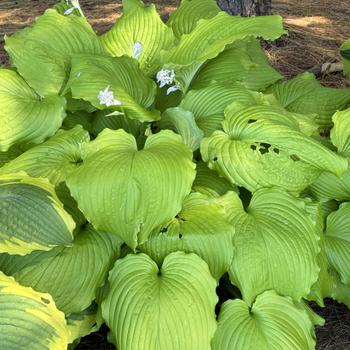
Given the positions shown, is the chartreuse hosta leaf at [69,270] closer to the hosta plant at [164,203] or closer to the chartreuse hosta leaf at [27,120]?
the hosta plant at [164,203]

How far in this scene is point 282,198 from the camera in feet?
7.17

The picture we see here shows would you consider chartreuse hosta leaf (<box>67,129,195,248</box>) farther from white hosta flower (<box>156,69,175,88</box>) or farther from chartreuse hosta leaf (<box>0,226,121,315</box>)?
white hosta flower (<box>156,69,175,88</box>)

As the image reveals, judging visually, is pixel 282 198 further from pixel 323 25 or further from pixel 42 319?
pixel 323 25

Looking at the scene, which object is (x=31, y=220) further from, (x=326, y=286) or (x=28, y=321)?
(x=326, y=286)

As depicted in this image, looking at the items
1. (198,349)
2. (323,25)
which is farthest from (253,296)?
(323,25)

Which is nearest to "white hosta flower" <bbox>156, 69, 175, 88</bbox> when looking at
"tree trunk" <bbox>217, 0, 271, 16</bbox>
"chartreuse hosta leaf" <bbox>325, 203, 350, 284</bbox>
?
"chartreuse hosta leaf" <bbox>325, 203, 350, 284</bbox>

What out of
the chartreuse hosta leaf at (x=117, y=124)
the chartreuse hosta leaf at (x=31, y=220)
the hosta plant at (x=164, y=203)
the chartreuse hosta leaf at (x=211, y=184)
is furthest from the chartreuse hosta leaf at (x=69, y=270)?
the chartreuse hosta leaf at (x=117, y=124)

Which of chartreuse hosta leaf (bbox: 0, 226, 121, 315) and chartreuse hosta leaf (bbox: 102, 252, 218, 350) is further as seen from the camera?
chartreuse hosta leaf (bbox: 0, 226, 121, 315)

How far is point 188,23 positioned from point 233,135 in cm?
105

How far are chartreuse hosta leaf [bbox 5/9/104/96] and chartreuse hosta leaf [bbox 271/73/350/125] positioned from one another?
104 cm

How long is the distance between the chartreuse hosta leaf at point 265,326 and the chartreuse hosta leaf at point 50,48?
133cm

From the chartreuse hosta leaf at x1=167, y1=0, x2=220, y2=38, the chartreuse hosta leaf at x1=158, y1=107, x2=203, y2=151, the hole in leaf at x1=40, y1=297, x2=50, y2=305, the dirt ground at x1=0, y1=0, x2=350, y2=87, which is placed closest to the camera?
the hole in leaf at x1=40, y1=297, x2=50, y2=305

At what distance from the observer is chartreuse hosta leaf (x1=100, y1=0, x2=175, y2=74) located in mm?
2848

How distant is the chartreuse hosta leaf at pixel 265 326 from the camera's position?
1967mm
